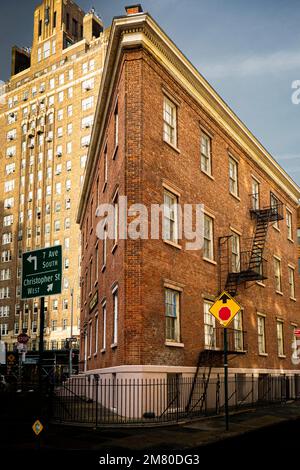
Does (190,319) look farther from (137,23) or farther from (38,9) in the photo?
(38,9)

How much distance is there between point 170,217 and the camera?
21.0m

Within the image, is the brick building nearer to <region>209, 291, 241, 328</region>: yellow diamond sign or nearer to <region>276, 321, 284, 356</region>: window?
<region>276, 321, 284, 356</region>: window

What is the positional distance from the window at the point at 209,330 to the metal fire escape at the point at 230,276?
5 centimetres

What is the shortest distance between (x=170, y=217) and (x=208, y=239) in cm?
354

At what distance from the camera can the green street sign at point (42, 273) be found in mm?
13461

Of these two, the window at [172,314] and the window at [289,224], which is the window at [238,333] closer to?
the window at [172,314]

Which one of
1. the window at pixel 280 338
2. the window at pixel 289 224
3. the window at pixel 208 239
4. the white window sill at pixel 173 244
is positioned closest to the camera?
the white window sill at pixel 173 244

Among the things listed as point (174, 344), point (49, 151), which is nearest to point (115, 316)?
point (174, 344)

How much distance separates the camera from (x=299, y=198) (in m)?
39.3

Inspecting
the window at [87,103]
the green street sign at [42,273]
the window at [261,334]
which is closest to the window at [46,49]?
the window at [87,103]

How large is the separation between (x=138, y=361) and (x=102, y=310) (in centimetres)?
781

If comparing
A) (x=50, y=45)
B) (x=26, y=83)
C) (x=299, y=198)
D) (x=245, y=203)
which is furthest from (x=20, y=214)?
(x=245, y=203)

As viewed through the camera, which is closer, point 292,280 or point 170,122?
point 170,122

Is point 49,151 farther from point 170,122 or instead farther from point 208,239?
point 170,122
